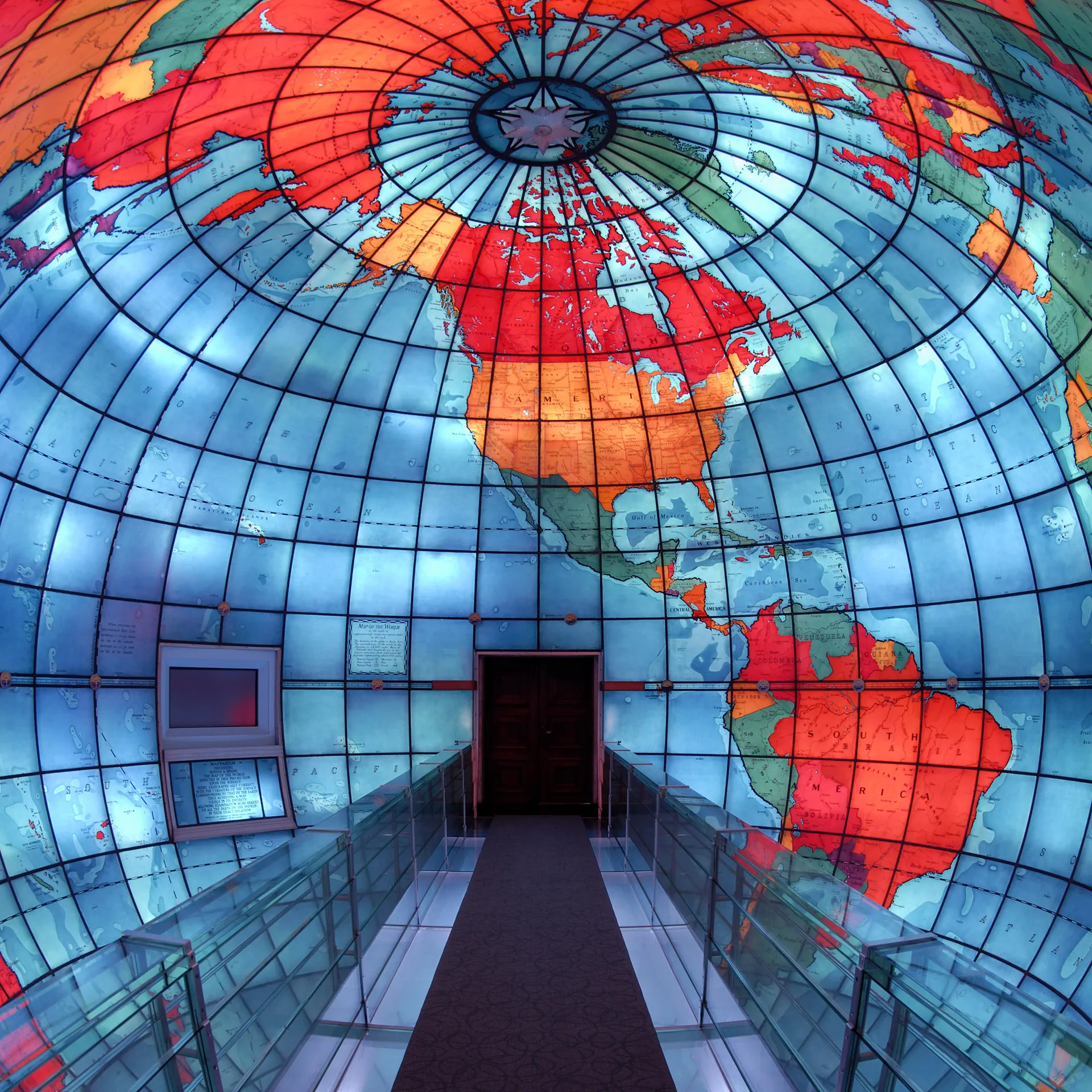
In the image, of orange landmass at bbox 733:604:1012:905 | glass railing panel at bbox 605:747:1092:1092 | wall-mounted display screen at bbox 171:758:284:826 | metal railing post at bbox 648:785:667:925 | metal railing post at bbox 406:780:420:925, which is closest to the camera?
Answer: glass railing panel at bbox 605:747:1092:1092

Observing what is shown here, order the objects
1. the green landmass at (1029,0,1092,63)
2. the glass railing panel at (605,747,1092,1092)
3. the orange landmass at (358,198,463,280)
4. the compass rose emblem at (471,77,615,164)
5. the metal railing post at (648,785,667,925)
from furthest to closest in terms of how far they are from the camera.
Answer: the orange landmass at (358,198,463,280), the compass rose emblem at (471,77,615,164), the green landmass at (1029,0,1092,63), the metal railing post at (648,785,667,925), the glass railing panel at (605,747,1092,1092)

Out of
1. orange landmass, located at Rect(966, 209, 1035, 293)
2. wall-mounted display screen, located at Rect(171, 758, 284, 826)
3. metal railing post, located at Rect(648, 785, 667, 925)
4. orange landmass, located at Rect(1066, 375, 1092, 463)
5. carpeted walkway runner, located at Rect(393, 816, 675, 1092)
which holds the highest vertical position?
orange landmass, located at Rect(966, 209, 1035, 293)

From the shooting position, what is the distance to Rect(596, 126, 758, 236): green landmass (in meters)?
17.3

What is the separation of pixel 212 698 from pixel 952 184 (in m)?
22.4

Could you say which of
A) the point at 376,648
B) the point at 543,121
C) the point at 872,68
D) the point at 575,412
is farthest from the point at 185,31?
the point at 376,648

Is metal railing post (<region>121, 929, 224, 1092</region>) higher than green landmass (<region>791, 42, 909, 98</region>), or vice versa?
green landmass (<region>791, 42, 909, 98</region>)

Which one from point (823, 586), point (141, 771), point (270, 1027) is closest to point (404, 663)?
point (141, 771)

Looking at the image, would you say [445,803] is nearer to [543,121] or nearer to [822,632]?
[822,632]

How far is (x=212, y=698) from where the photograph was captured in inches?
827

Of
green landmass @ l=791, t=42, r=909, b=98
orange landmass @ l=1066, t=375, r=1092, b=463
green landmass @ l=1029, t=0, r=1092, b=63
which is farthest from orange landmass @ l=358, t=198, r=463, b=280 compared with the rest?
orange landmass @ l=1066, t=375, r=1092, b=463

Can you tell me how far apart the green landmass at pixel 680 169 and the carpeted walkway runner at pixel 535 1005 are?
51.3 feet

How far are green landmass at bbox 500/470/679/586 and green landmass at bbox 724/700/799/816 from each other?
16.5ft

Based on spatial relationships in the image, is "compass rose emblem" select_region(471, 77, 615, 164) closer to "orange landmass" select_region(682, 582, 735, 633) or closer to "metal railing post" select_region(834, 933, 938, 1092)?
"orange landmass" select_region(682, 582, 735, 633)

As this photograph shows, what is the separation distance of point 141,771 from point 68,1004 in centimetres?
1934
